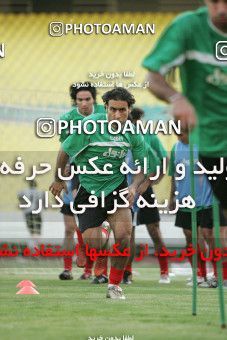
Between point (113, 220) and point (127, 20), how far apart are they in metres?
6.18

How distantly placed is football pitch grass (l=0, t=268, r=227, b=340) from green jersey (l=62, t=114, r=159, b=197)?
0.91 meters

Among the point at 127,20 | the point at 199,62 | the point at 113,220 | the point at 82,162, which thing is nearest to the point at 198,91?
the point at 199,62

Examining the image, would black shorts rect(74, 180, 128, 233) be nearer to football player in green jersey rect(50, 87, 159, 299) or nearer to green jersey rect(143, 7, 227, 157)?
football player in green jersey rect(50, 87, 159, 299)

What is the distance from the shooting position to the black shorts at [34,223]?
16406 mm

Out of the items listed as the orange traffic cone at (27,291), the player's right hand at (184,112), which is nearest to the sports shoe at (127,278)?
the orange traffic cone at (27,291)

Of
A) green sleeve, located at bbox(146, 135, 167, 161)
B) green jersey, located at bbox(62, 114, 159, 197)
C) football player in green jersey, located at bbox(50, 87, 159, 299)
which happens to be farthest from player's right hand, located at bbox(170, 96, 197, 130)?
green sleeve, located at bbox(146, 135, 167, 161)

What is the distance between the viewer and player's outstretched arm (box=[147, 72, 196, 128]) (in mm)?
5219

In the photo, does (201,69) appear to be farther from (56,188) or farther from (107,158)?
(56,188)

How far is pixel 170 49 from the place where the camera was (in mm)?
5516

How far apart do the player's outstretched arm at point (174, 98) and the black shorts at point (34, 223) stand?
35.9 feet

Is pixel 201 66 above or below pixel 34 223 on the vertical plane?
above

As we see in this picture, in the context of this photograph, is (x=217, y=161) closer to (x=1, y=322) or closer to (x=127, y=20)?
(x=1, y=322)

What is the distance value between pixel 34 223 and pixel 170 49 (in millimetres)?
11105

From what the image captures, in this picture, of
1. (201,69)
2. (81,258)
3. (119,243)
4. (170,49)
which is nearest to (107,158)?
(119,243)
